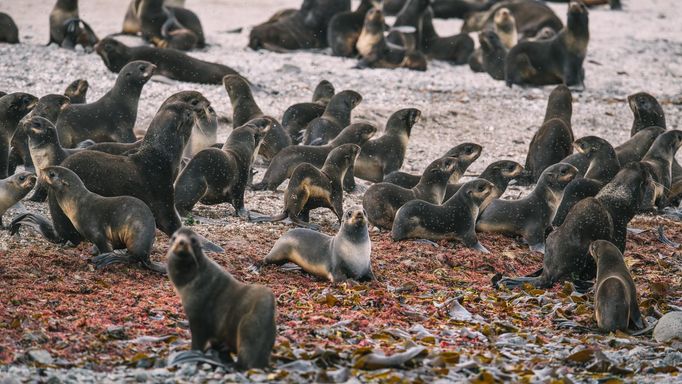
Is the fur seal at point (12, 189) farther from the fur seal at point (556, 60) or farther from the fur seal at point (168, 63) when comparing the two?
the fur seal at point (556, 60)

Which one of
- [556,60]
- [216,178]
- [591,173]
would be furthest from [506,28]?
[216,178]

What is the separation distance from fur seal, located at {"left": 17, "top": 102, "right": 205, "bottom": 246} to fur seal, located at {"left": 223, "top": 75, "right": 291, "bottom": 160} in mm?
2935

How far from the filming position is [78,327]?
21.7ft

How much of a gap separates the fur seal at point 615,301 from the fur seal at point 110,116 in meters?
5.46

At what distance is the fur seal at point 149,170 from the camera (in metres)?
8.89

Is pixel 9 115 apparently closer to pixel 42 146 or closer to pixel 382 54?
pixel 42 146

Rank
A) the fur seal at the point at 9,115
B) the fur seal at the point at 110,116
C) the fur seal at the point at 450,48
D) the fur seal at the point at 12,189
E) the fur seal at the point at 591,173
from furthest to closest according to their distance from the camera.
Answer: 1. the fur seal at the point at 450,48
2. the fur seal at the point at 110,116
3. the fur seal at the point at 591,173
4. the fur seal at the point at 9,115
5. the fur seal at the point at 12,189

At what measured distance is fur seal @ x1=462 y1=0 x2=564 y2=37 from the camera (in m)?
20.5

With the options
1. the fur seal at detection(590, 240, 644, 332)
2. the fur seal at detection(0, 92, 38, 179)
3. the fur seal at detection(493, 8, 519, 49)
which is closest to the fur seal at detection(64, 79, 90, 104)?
the fur seal at detection(0, 92, 38, 179)

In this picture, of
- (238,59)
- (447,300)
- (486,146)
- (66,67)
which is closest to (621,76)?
(486,146)

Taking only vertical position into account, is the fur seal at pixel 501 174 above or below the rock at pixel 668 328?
below

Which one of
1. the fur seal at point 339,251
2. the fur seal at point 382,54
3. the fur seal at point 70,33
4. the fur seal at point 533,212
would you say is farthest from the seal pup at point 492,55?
the fur seal at point 339,251

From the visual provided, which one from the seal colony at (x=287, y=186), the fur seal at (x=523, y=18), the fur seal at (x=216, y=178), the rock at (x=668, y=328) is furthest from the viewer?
the fur seal at (x=523, y=18)

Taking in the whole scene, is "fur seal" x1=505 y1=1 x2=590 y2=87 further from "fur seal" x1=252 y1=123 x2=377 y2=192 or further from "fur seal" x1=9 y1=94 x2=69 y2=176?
"fur seal" x1=9 y1=94 x2=69 y2=176
